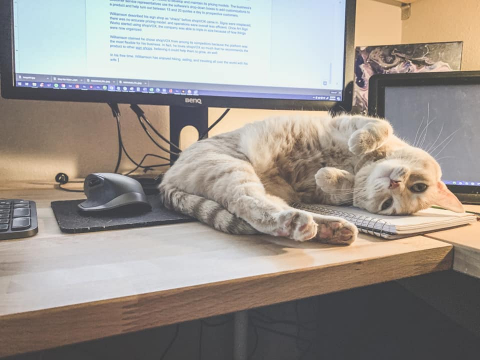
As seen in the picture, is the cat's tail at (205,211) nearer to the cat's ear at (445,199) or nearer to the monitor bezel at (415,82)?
the cat's ear at (445,199)

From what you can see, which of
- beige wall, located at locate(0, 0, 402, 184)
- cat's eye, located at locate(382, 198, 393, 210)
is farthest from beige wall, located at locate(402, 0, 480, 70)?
beige wall, located at locate(0, 0, 402, 184)

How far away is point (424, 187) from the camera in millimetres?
809

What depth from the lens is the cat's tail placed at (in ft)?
1.97

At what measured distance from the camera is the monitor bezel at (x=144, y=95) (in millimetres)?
849

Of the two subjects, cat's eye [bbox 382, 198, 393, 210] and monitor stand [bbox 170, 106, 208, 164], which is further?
monitor stand [bbox 170, 106, 208, 164]

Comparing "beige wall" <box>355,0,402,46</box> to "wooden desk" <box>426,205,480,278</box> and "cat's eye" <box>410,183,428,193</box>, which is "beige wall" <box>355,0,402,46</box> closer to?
"cat's eye" <box>410,183,428,193</box>

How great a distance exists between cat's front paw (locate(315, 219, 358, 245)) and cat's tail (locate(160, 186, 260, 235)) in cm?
11

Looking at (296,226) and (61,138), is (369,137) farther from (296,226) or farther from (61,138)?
(61,138)

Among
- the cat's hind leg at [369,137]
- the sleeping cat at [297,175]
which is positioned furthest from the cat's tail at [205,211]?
the cat's hind leg at [369,137]

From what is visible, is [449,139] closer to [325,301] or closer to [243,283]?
[325,301]

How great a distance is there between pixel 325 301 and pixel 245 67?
78 cm

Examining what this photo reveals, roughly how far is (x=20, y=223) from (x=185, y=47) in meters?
0.62

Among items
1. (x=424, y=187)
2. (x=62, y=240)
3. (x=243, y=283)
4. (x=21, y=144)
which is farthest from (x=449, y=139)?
(x=21, y=144)

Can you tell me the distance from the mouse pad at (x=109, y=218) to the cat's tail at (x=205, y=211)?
2cm
